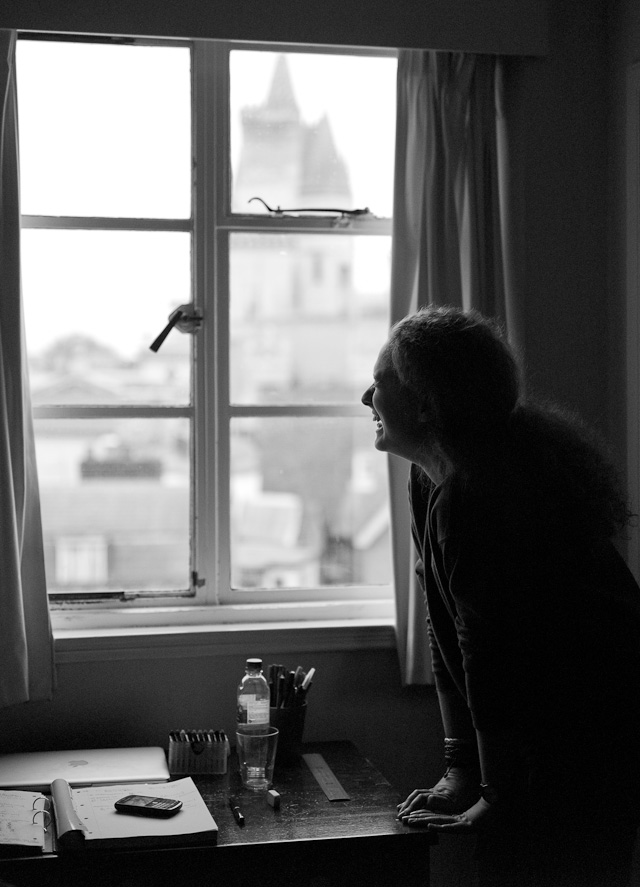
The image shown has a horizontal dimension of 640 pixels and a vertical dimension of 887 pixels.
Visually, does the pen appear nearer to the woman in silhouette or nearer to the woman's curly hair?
the woman in silhouette

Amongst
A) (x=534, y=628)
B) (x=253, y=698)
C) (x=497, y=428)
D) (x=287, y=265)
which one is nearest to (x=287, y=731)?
(x=253, y=698)

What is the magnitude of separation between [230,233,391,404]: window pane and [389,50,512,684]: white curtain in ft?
0.60

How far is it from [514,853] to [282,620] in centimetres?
98

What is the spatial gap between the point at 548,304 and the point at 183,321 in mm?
938

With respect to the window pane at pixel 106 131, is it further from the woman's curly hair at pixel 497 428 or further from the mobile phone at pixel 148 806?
the mobile phone at pixel 148 806

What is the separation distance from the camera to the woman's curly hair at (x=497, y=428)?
1606 mm

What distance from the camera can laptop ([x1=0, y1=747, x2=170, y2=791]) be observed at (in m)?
1.92

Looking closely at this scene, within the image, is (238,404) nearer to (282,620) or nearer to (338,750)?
(282,620)

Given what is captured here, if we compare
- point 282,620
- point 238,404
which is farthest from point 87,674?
point 238,404

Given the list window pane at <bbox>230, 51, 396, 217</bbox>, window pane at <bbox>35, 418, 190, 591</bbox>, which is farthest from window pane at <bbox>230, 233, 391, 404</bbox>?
window pane at <bbox>35, 418, 190, 591</bbox>

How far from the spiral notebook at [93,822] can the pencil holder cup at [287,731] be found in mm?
271

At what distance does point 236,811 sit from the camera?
5.80 ft

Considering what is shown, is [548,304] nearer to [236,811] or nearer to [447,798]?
[447,798]

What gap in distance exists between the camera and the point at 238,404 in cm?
249
